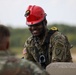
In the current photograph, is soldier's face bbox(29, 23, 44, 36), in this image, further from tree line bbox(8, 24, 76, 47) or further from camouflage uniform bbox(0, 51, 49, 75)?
tree line bbox(8, 24, 76, 47)

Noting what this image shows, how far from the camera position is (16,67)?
5.00 metres

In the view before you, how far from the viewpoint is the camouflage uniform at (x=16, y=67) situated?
4.98 metres

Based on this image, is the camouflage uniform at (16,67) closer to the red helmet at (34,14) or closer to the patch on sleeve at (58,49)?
the patch on sleeve at (58,49)

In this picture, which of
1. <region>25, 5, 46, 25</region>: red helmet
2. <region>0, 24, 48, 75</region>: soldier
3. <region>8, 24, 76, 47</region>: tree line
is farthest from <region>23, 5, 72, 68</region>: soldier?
<region>8, 24, 76, 47</region>: tree line

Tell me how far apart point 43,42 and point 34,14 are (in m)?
0.53

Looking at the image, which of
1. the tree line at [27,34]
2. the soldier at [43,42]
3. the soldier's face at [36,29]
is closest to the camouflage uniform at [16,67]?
the soldier at [43,42]

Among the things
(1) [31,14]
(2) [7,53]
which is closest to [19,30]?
(1) [31,14]

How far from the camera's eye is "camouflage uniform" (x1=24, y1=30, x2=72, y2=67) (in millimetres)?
7949

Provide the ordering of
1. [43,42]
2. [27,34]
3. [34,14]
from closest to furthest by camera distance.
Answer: [43,42]
[34,14]
[27,34]

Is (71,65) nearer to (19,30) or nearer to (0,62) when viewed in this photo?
(0,62)

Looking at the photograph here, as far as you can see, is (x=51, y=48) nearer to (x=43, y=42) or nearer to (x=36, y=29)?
(x=43, y=42)

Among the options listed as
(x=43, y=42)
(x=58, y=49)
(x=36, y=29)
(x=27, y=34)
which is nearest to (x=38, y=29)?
(x=36, y=29)

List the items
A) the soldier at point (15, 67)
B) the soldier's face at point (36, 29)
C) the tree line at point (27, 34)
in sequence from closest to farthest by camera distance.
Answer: the soldier at point (15, 67) < the soldier's face at point (36, 29) < the tree line at point (27, 34)

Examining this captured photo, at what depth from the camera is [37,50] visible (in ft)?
27.2
